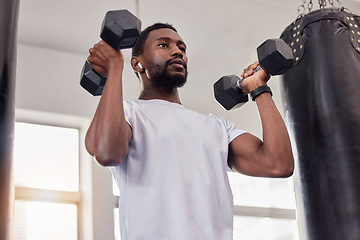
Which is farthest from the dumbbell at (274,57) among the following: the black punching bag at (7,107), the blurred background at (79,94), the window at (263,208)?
the window at (263,208)

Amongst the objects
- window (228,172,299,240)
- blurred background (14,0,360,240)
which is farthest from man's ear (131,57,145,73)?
window (228,172,299,240)

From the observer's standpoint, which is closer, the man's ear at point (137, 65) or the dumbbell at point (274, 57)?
the dumbbell at point (274, 57)

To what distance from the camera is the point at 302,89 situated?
7.34ft

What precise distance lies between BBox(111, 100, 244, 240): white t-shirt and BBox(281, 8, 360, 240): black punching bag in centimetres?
49

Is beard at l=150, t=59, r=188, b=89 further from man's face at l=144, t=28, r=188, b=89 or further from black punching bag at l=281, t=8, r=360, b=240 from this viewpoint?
black punching bag at l=281, t=8, r=360, b=240

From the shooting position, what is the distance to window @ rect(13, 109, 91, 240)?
11.9 ft

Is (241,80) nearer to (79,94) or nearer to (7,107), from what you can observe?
(7,107)

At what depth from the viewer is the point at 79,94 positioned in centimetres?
389

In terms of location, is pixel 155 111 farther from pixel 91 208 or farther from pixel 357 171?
pixel 91 208

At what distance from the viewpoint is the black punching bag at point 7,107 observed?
1.36 m

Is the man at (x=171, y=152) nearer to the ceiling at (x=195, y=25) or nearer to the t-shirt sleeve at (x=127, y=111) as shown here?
the t-shirt sleeve at (x=127, y=111)

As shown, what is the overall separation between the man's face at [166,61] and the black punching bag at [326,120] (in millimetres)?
534

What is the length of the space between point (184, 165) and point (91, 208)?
2146 mm

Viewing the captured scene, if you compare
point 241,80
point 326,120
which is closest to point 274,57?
point 241,80
